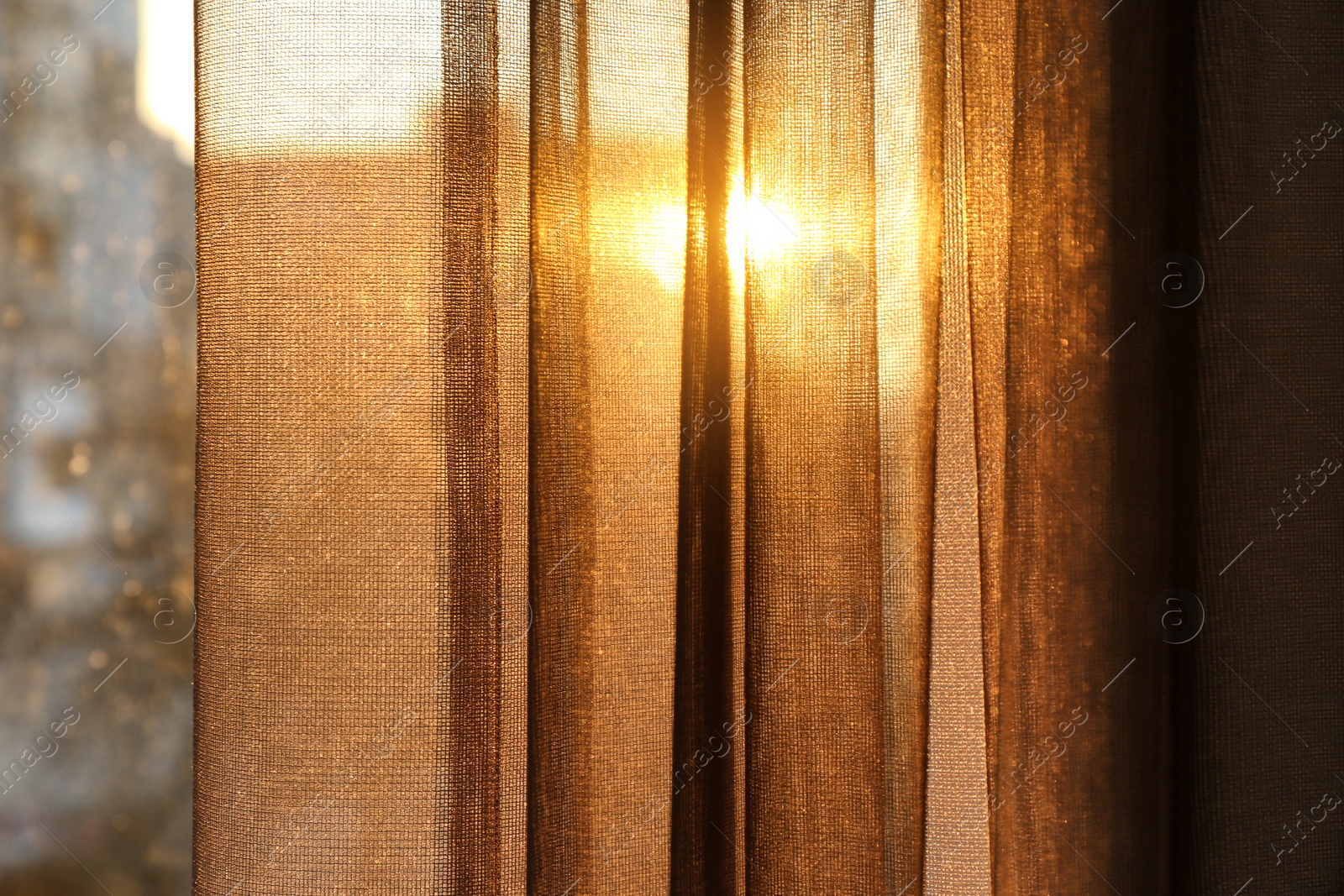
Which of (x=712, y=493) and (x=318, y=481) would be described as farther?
(x=712, y=493)

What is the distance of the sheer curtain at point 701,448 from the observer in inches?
19.0

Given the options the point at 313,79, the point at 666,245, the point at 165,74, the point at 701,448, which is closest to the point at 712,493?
the point at 701,448

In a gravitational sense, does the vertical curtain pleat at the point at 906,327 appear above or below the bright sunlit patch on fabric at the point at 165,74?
below

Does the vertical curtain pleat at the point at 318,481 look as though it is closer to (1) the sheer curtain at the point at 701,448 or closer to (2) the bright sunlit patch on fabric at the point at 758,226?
(1) the sheer curtain at the point at 701,448

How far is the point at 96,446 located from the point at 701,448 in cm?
45

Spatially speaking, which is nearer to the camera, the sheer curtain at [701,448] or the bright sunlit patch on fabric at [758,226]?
the sheer curtain at [701,448]

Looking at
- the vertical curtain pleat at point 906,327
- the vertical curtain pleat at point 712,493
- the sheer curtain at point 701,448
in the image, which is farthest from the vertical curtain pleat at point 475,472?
the vertical curtain pleat at point 906,327

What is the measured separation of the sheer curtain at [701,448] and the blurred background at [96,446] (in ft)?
0.59

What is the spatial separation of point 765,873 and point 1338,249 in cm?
66

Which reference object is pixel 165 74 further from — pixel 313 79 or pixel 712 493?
pixel 712 493

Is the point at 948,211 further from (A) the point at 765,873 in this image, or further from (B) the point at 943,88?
(A) the point at 765,873

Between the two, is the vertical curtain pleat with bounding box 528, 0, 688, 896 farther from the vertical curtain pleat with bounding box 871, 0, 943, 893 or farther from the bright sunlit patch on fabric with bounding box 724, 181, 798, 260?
the vertical curtain pleat with bounding box 871, 0, 943, 893

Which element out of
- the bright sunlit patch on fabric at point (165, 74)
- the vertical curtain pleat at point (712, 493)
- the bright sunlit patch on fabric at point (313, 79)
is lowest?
the vertical curtain pleat at point (712, 493)

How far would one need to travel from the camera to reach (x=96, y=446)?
24.6 inches
